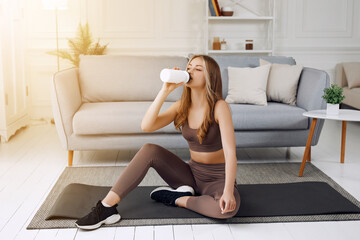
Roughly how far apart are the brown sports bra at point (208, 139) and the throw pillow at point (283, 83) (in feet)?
4.74

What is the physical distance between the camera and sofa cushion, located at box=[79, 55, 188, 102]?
360cm

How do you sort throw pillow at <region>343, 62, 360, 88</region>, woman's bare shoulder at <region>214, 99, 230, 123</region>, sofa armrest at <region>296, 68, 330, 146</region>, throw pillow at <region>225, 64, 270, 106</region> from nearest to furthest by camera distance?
woman's bare shoulder at <region>214, 99, 230, 123</region> < sofa armrest at <region>296, 68, 330, 146</region> < throw pillow at <region>225, 64, 270, 106</region> < throw pillow at <region>343, 62, 360, 88</region>

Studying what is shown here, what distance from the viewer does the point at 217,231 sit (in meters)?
2.01

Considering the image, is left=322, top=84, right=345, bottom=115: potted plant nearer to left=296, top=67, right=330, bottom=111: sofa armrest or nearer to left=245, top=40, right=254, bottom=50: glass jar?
left=296, top=67, right=330, bottom=111: sofa armrest

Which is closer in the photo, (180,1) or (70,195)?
(70,195)

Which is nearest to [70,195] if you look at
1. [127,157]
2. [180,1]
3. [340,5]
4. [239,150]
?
[127,157]

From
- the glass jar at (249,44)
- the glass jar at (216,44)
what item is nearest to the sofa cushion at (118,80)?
the glass jar at (216,44)

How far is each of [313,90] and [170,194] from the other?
1.52 m

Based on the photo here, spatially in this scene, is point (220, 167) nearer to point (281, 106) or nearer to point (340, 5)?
point (281, 106)

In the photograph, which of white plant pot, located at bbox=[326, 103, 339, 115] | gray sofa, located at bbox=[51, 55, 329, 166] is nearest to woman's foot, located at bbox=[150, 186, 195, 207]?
gray sofa, located at bbox=[51, 55, 329, 166]

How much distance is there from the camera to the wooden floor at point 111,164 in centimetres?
198

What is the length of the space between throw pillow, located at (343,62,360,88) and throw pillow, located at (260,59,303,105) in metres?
1.63

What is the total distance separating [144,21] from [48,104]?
4.78 feet

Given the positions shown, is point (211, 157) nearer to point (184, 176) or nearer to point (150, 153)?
point (184, 176)
